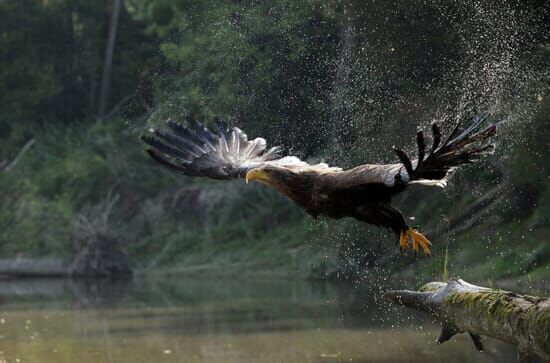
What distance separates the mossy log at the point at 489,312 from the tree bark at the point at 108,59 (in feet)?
85.1

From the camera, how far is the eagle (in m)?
6.62

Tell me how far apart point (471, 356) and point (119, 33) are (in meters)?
25.9

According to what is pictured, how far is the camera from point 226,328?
509 inches

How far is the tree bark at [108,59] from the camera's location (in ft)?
108

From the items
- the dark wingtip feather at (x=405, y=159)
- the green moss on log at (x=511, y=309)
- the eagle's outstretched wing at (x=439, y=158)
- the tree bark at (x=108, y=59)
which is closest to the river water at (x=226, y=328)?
the green moss on log at (x=511, y=309)

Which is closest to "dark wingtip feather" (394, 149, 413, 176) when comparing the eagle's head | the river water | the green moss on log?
the eagle's head

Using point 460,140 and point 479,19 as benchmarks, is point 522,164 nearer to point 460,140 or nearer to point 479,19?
point 479,19

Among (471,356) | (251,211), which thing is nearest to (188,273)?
(251,211)

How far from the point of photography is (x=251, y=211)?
25.2 metres

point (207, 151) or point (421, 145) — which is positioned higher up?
point (207, 151)

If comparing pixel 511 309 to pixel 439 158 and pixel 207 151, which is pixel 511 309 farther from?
pixel 207 151

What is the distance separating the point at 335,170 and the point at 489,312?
152cm

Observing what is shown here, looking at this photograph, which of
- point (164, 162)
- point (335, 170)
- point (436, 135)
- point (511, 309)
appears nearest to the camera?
point (436, 135)

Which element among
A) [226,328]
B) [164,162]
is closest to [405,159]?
[164,162]
